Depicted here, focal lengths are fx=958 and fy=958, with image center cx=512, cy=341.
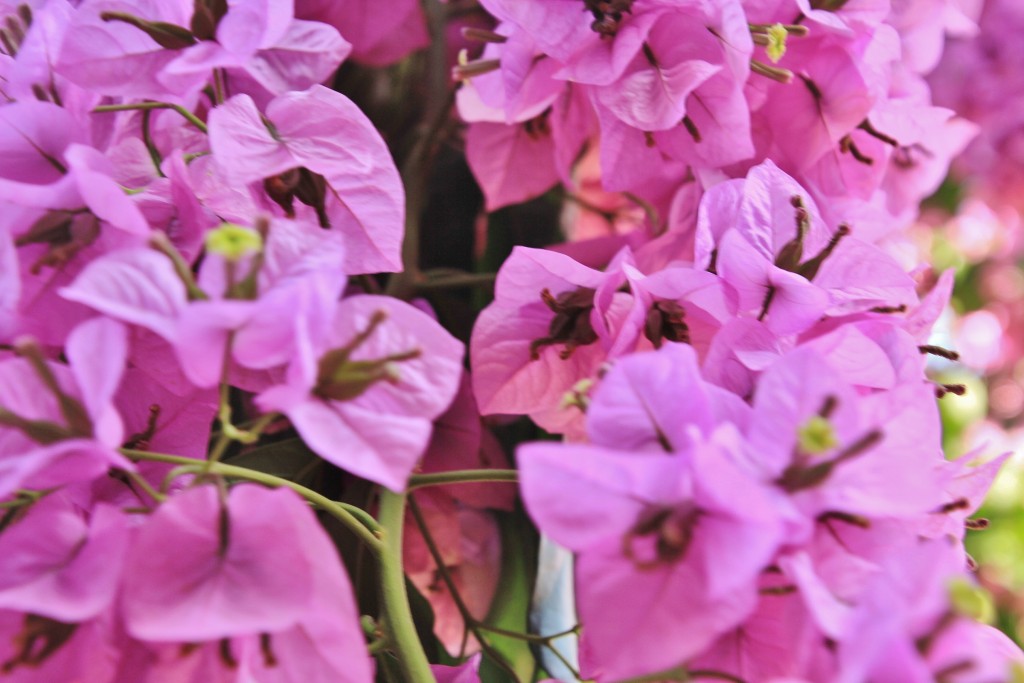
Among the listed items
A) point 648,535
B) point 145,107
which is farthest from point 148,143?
point 648,535

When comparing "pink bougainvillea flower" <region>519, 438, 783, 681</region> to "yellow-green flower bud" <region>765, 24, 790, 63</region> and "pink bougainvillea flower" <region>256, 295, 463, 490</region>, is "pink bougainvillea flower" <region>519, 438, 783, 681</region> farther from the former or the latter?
"yellow-green flower bud" <region>765, 24, 790, 63</region>

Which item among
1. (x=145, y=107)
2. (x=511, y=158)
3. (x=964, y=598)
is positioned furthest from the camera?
(x=511, y=158)

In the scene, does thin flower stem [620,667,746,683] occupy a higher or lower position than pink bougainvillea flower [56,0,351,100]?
lower

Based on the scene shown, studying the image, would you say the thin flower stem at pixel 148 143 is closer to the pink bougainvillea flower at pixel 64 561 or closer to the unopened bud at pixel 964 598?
the pink bougainvillea flower at pixel 64 561

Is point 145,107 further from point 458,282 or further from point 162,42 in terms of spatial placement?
point 458,282

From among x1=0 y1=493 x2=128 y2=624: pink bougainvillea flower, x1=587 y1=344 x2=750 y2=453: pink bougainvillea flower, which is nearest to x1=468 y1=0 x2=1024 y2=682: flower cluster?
x1=587 y1=344 x2=750 y2=453: pink bougainvillea flower

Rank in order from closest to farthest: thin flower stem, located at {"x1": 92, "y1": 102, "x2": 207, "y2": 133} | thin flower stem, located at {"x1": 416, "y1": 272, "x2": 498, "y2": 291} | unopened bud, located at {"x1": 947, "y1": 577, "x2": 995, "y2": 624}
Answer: unopened bud, located at {"x1": 947, "y1": 577, "x2": 995, "y2": 624} < thin flower stem, located at {"x1": 92, "y1": 102, "x2": 207, "y2": 133} < thin flower stem, located at {"x1": 416, "y1": 272, "x2": 498, "y2": 291}

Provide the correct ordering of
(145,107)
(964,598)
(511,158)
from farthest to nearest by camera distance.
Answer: (511,158) < (145,107) < (964,598)
